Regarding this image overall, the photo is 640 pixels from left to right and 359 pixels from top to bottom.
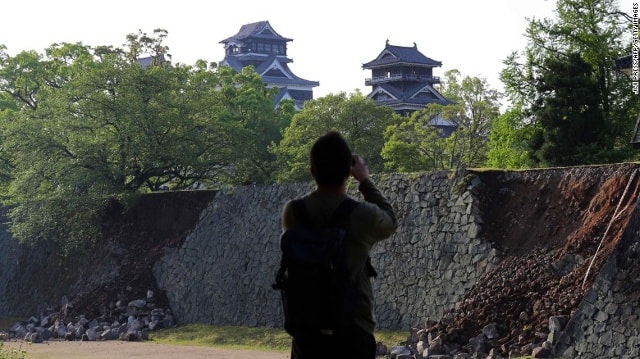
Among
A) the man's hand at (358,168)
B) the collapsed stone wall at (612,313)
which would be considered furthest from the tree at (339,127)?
the man's hand at (358,168)

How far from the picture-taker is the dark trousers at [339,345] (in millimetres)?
5180

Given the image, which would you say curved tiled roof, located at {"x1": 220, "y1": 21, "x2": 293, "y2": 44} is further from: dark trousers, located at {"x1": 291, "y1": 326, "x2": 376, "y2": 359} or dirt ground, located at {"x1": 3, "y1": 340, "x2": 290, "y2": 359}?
dark trousers, located at {"x1": 291, "y1": 326, "x2": 376, "y2": 359}

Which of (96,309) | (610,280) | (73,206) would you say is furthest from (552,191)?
(73,206)

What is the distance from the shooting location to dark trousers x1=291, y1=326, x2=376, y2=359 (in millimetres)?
5180

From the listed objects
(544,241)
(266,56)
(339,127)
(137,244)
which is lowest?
(544,241)

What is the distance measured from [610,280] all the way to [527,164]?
1204 cm

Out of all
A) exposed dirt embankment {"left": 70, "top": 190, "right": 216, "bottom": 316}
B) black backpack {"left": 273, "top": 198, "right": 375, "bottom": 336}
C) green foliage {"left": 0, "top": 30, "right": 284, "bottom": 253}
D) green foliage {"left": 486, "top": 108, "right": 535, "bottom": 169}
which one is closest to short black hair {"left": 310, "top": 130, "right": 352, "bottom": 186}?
black backpack {"left": 273, "top": 198, "right": 375, "bottom": 336}

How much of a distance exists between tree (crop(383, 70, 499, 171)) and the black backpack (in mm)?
26090

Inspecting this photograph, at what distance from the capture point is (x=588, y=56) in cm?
3047

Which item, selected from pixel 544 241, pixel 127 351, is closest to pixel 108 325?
pixel 127 351

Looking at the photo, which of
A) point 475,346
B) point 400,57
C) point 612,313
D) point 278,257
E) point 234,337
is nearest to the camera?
point 612,313

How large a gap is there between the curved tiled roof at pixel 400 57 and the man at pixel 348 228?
57019mm

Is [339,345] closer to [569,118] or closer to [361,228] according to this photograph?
[361,228]

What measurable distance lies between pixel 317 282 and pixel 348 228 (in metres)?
0.31
